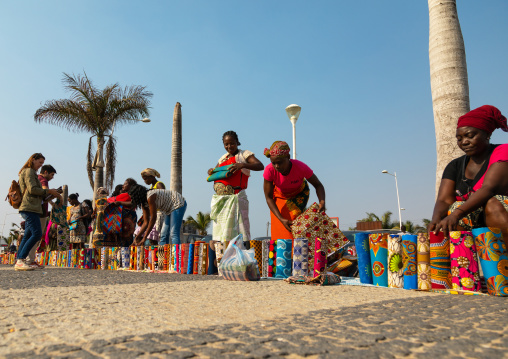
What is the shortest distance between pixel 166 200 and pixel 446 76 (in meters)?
5.25

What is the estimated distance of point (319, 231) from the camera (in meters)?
4.90

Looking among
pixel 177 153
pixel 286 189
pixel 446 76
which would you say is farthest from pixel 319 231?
pixel 177 153

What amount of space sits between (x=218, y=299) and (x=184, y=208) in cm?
464

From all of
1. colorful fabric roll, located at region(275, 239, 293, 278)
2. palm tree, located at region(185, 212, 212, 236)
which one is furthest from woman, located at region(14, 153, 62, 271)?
palm tree, located at region(185, 212, 212, 236)

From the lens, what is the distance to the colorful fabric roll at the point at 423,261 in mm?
3377

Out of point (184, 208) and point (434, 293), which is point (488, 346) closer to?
point (434, 293)

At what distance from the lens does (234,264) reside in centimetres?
450

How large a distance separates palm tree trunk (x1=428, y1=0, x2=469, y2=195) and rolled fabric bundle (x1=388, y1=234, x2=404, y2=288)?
10.0 ft

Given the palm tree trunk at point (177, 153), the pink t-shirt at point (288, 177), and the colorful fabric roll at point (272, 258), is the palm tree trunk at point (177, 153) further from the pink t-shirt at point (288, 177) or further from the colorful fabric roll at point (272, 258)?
the colorful fabric roll at point (272, 258)

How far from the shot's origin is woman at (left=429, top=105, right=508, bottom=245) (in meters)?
3.10

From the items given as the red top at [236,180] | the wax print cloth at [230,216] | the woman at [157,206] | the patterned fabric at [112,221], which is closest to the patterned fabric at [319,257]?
the wax print cloth at [230,216]

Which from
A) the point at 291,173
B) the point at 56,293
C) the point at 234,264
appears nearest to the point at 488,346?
the point at 56,293

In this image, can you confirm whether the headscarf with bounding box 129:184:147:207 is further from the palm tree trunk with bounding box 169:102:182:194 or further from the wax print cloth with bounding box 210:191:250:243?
the palm tree trunk with bounding box 169:102:182:194

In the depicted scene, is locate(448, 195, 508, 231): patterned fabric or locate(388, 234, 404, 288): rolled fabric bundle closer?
locate(448, 195, 508, 231): patterned fabric
